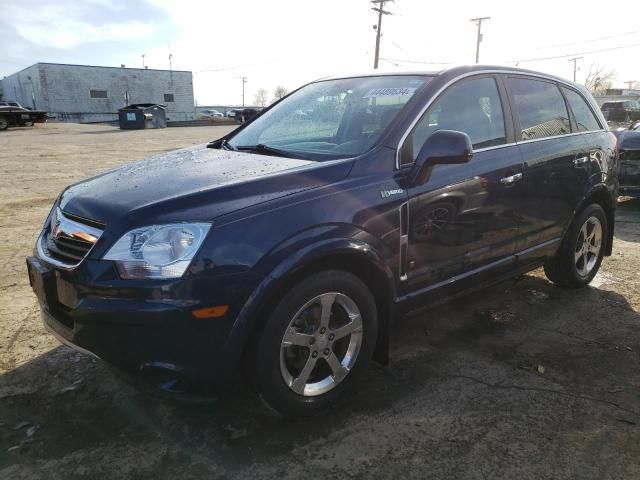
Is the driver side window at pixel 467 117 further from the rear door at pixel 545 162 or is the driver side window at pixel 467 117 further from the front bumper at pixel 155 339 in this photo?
the front bumper at pixel 155 339

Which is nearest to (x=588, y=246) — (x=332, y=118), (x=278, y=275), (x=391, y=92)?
(x=391, y=92)

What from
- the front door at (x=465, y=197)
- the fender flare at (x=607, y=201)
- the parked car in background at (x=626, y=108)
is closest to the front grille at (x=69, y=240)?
the front door at (x=465, y=197)

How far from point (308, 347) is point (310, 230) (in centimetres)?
61

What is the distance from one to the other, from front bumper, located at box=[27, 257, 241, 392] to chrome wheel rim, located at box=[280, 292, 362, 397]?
342mm

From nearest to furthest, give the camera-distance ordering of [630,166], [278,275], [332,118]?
[278,275] → [332,118] → [630,166]

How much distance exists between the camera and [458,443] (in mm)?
2533

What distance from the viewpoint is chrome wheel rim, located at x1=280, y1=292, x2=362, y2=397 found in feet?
8.46

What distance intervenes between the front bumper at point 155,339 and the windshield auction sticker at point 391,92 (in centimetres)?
178

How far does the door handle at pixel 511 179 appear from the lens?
11.3ft

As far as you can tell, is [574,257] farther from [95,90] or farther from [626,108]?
[95,90]

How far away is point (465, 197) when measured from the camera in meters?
3.21

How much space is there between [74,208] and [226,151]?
1141 millimetres

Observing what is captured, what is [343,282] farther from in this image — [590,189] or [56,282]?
[590,189]

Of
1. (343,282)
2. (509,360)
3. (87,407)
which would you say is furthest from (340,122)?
(87,407)
